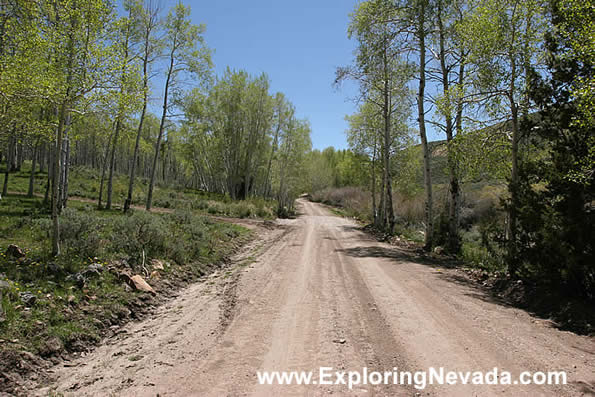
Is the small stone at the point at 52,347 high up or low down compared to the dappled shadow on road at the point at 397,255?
down

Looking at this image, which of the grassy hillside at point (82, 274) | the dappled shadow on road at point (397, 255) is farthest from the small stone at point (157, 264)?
the dappled shadow on road at point (397, 255)

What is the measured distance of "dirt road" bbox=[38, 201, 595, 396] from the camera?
11.7 feet

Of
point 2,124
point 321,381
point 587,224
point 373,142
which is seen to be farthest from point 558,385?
point 373,142

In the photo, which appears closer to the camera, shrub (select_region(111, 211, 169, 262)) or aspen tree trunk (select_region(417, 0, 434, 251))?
shrub (select_region(111, 211, 169, 262))

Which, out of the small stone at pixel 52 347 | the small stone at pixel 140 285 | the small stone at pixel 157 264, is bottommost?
the small stone at pixel 52 347

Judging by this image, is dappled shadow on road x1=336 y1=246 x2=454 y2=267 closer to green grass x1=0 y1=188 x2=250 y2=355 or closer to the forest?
the forest

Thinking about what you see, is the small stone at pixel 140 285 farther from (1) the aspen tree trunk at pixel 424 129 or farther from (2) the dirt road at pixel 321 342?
(1) the aspen tree trunk at pixel 424 129

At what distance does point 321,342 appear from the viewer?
4520mm

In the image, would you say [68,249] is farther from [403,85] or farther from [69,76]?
[403,85]

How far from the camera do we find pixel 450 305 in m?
6.20

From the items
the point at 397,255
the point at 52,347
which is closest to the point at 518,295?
the point at 397,255

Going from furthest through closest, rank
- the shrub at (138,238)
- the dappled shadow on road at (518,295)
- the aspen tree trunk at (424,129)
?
1. the aspen tree trunk at (424,129)
2. the shrub at (138,238)
3. the dappled shadow on road at (518,295)

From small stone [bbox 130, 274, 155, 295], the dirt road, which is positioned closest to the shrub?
small stone [bbox 130, 274, 155, 295]

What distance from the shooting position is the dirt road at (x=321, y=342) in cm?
357
